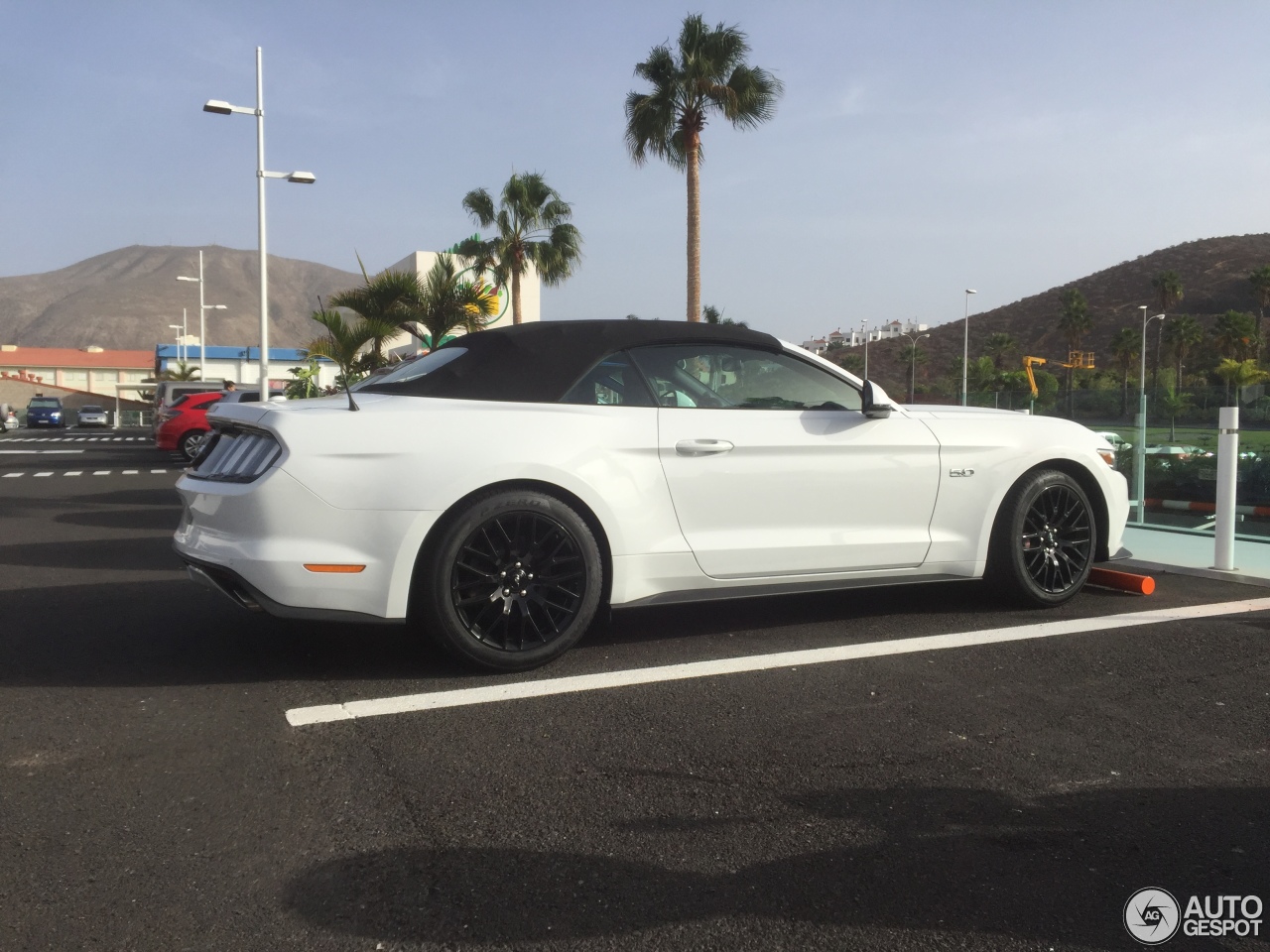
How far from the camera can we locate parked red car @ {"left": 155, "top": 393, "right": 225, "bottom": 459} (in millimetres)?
22391

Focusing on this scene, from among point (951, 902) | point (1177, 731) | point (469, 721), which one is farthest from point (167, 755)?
point (1177, 731)

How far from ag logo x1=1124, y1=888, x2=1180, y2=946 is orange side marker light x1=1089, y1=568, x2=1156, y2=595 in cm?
395

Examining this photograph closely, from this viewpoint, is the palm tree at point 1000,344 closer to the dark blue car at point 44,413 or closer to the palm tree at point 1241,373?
the palm tree at point 1241,373

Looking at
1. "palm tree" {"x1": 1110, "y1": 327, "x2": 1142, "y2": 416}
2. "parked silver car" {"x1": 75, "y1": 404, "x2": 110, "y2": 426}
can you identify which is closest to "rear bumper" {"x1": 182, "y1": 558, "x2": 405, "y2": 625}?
"parked silver car" {"x1": 75, "y1": 404, "x2": 110, "y2": 426}

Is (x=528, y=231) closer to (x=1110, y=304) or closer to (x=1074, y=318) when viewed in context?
(x=1074, y=318)

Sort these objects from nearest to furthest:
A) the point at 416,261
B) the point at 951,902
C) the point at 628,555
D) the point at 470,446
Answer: the point at 951,902 < the point at 470,446 < the point at 628,555 < the point at 416,261

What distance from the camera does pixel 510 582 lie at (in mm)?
4324

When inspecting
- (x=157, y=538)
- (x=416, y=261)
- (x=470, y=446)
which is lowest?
(x=157, y=538)

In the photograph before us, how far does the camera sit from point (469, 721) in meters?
3.77

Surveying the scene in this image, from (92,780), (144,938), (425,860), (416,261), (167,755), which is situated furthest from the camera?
(416,261)

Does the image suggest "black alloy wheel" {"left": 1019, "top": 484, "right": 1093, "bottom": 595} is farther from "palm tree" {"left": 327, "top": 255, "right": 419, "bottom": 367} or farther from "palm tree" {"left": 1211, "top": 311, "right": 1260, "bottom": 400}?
"palm tree" {"left": 1211, "top": 311, "right": 1260, "bottom": 400}

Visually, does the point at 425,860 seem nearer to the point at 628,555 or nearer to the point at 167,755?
the point at 167,755

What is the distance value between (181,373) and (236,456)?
73.6 m

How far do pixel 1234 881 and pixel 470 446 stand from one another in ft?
9.44
